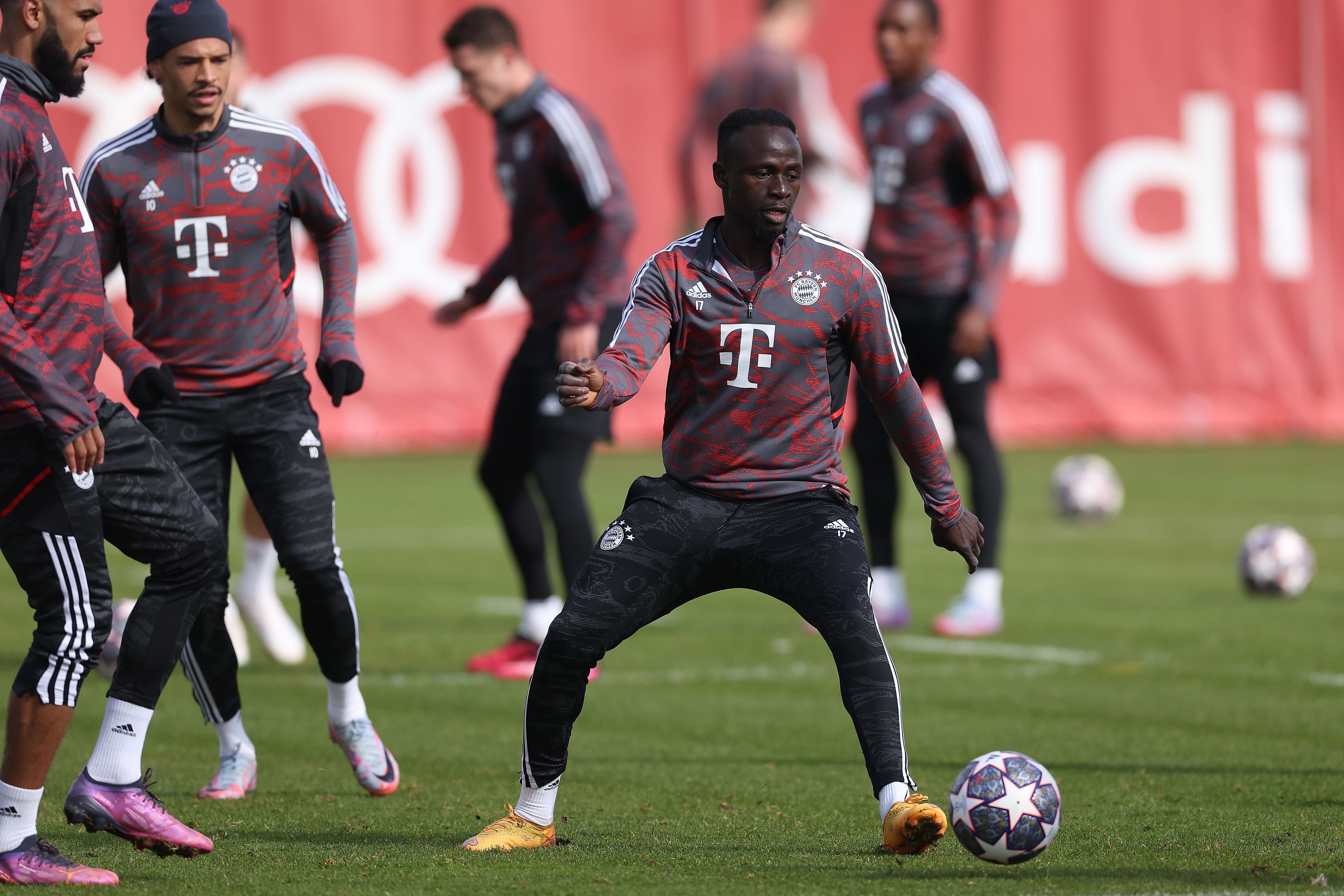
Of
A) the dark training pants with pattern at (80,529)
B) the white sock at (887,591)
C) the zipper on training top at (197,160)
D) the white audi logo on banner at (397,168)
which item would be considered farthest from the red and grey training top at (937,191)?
the white audi logo on banner at (397,168)

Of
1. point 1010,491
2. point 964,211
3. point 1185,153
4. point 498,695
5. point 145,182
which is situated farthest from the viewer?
point 1185,153

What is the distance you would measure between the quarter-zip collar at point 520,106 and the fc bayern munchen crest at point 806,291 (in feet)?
11.3

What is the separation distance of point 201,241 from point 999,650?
4.39m

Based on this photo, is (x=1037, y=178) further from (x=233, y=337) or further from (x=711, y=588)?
(x=711, y=588)

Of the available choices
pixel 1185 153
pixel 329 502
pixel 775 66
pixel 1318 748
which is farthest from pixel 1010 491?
pixel 329 502

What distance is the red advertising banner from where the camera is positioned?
19250 mm

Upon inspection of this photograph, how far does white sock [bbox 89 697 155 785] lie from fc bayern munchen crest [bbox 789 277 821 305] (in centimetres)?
210

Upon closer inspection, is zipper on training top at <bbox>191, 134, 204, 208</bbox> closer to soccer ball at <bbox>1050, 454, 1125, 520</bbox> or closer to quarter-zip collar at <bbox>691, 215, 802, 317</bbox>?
quarter-zip collar at <bbox>691, 215, 802, 317</bbox>

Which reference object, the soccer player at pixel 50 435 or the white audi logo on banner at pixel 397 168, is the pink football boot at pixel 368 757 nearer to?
the soccer player at pixel 50 435

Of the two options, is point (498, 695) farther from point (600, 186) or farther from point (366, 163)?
point (366, 163)

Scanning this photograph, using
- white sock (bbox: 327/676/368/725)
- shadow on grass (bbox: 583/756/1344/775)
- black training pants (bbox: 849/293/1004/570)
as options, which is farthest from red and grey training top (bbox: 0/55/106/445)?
black training pants (bbox: 849/293/1004/570)

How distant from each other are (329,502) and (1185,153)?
1657 centimetres

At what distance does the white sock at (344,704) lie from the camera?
19.0 ft

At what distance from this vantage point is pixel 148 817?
16.1 feet
